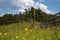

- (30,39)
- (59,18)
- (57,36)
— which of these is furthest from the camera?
(59,18)

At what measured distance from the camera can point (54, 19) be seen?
1195 centimetres

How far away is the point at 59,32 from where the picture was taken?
603 cm

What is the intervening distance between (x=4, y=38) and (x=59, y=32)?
5.37ft

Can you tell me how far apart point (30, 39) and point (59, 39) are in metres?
0.85

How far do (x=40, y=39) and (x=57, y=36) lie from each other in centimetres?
60

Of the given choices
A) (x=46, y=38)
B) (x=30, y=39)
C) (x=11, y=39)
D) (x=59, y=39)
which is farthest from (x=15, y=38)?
(x=59, y=39)

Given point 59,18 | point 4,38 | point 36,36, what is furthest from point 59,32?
point 59,18

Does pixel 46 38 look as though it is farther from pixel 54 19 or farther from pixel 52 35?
pixel 54 19

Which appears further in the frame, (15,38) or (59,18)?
(59,18)

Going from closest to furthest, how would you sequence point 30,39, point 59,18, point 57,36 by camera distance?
point 30,39
point 57,36
point 59,18

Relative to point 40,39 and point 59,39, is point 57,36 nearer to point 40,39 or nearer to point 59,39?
point 59,39

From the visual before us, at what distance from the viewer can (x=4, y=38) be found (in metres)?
5.96

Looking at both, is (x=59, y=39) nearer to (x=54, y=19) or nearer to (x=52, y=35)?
(x=52, y=35)

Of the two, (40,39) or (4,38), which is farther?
(4,38)
